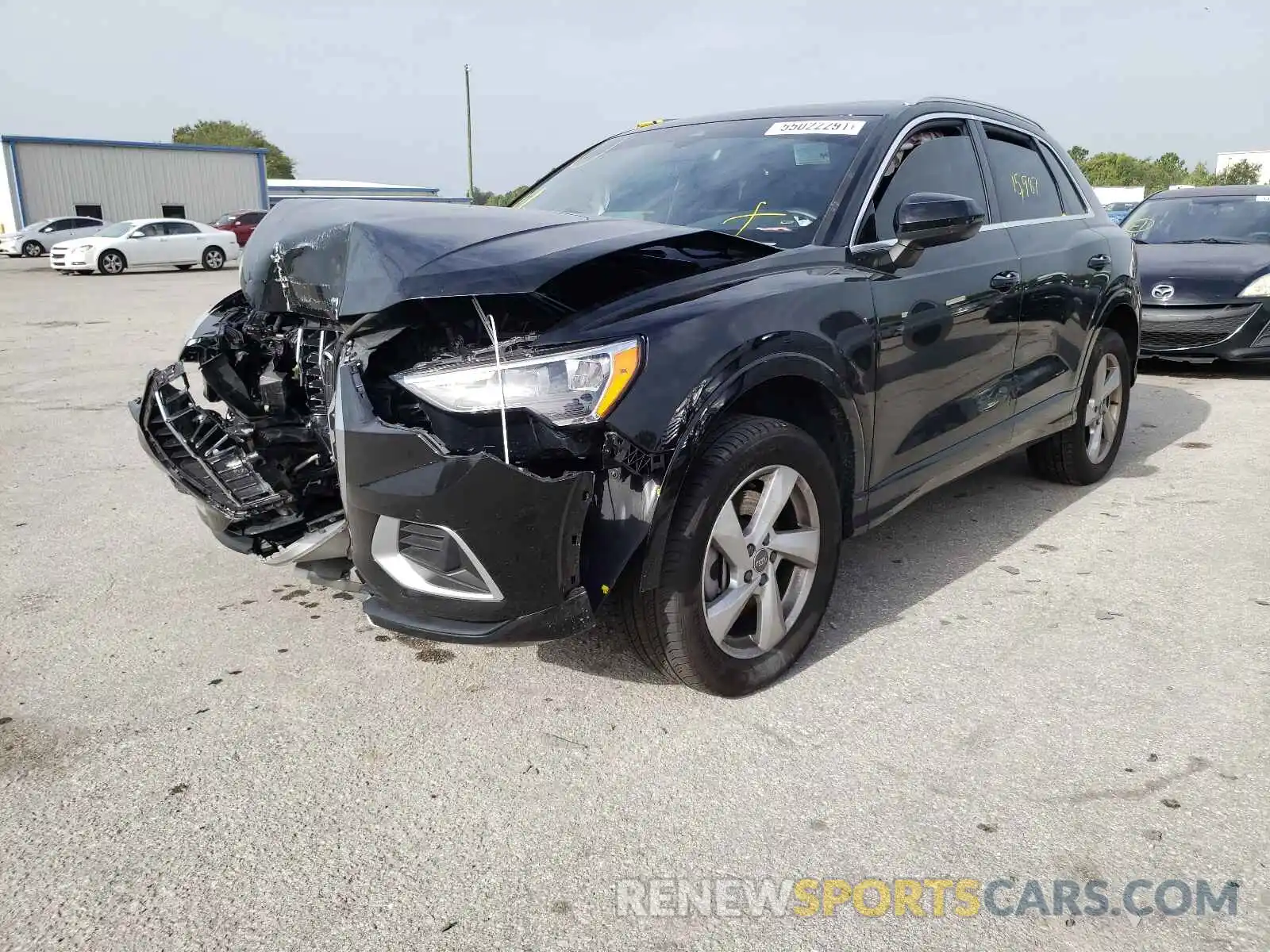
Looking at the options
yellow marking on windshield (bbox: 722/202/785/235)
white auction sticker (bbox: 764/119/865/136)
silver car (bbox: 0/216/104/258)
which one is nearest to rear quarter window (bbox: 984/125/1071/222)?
white auction sticker (bbox: 764/119/865/136)

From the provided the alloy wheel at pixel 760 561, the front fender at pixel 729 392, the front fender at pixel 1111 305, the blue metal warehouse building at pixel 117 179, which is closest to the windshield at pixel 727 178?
the front fender at pixel 729 392

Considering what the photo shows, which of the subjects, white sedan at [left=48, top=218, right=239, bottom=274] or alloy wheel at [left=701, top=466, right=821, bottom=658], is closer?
alloy wheel at [left=701, top=466, right=821, bottom=658]

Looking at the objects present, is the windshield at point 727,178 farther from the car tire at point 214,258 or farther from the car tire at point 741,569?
the car tire at point 214,258

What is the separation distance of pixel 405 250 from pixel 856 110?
204 centimetres

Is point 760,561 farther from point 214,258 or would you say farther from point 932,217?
point 214,258

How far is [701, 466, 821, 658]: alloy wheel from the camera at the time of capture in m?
2.73

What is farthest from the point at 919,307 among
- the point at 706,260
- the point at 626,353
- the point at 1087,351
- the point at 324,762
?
the point at 324,762

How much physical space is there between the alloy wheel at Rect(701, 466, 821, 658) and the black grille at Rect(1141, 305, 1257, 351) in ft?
19.6

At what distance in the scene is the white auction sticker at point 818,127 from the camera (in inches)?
139

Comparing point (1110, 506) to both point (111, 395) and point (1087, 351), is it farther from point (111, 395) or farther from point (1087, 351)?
point (111, 395)

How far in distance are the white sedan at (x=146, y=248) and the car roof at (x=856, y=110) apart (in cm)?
2255

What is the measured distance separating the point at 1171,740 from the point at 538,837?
1.73m

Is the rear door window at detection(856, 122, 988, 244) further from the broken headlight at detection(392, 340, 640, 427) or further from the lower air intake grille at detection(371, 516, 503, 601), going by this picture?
the lower air intake grille at detection(371, 516, 503, 601)

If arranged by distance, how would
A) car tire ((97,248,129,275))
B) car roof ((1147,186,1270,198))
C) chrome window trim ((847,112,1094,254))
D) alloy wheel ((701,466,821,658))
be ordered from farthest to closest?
car tire ((97,248,129,275)) < car roof ((1147,186,1270,198)) < chrome window trim ((847,112,1094,254)) < alloy wheel ((701,466,821,658))
